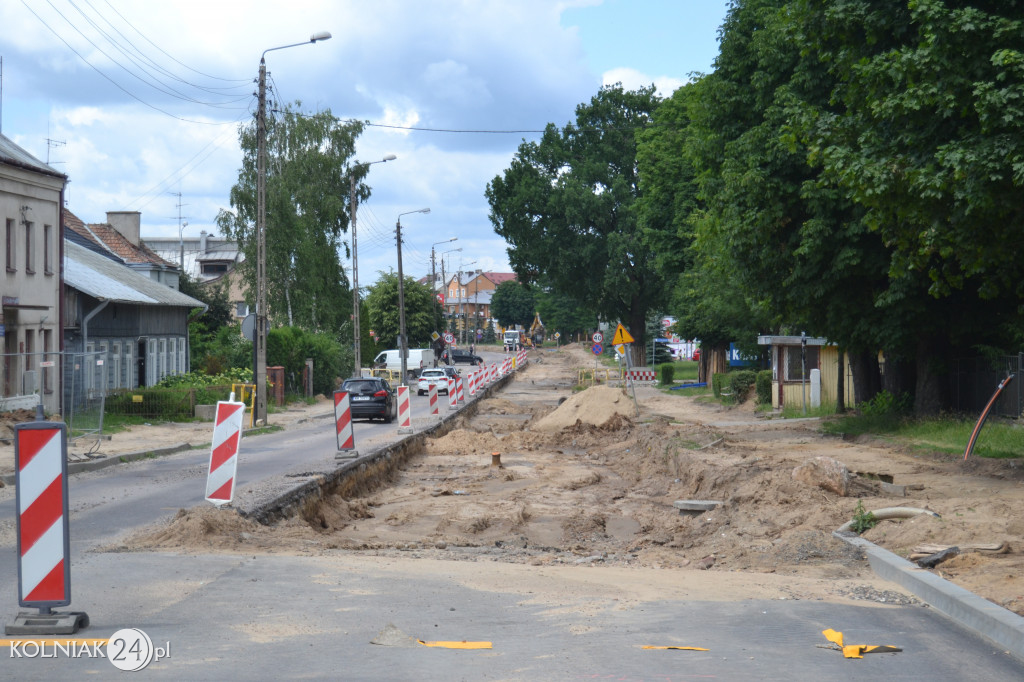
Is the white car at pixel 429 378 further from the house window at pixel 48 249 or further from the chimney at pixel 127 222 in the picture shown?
the house window at pixel 48 249

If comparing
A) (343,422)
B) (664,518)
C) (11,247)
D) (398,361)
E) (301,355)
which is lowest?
(664,518)

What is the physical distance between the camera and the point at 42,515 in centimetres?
627

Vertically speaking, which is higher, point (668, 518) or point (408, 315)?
point (408, 315)

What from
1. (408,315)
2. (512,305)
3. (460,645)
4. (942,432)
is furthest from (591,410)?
(512,305)

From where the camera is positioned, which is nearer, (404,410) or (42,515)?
(42,515)

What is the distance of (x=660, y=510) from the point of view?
1492cm

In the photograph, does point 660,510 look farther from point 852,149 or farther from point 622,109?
point 622,109

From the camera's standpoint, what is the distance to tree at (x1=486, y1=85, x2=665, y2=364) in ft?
201

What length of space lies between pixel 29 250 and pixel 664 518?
73.7 feet

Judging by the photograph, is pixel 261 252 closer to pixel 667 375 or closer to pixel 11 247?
pixel 11 247

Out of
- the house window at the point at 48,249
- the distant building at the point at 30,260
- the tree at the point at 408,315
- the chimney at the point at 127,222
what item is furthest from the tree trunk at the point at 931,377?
the tree at the point at 408,315

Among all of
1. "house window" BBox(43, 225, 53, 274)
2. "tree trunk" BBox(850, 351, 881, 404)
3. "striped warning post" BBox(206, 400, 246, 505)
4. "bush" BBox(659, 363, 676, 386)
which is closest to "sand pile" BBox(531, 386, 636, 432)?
"tree trunk" BBox(850, 351, 881, 404)

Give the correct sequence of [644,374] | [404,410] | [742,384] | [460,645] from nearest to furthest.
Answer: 1. [460,645]
2. [404,410]
3. [742,384]
4. [644,374]

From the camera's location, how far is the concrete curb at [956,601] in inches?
251
